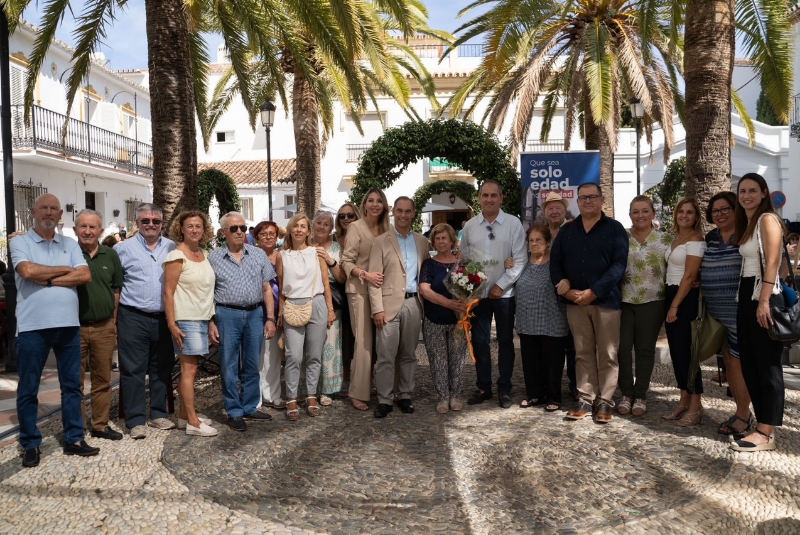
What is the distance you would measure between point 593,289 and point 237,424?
2.91m

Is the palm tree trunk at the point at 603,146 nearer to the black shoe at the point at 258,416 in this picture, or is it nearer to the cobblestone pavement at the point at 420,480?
the cobblestone pavement at the point at 420,480

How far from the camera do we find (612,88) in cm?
1349

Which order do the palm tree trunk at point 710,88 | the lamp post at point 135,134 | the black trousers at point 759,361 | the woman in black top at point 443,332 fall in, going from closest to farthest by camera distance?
the black trousers at point 759,361, the woman in black top at point 443,332, the palm tree trunk at point 710,88, the lamp post at point 135,134

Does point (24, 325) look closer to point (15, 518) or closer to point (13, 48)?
point (15, 518)

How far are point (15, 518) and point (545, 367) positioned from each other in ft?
13.2

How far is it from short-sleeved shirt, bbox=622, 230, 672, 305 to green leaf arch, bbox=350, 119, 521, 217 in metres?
3.97

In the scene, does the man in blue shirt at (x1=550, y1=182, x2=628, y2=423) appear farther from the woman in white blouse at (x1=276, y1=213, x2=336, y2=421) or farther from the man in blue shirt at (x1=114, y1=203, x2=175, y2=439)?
the man in blue shirt at (x1=114, y1=203, x2=175, y2=439)

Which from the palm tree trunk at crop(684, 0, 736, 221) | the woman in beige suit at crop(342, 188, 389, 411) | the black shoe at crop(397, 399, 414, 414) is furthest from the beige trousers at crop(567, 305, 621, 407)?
the palm tree trunk at crop(684, 0, 736, 221)

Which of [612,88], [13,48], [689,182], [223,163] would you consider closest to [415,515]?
[689,182]

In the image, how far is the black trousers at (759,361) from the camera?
4.70m

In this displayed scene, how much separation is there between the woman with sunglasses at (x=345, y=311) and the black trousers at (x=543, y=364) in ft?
5.21

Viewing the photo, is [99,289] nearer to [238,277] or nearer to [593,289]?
[238,277]

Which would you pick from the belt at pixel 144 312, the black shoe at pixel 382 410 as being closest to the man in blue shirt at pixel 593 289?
the black shoe at pixel 382 410

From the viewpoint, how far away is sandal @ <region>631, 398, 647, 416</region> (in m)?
5.67
